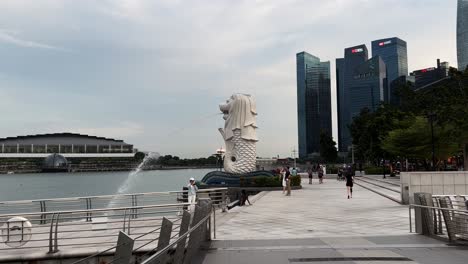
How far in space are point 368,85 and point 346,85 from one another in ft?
73.0

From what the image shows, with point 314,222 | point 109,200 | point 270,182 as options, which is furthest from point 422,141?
point 314,222

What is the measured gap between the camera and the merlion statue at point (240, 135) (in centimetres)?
4872

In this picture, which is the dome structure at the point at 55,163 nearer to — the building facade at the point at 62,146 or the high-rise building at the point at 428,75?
the building facade at the point at 62,146

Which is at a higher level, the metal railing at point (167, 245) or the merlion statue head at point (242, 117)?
the merlion statue head at point (242, 117)

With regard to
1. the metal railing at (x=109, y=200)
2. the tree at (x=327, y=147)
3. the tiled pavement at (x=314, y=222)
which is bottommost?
the tiled pavement at (x=314, y=222)

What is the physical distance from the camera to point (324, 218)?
50.0 feet

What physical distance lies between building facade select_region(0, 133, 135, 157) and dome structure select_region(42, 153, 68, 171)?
28.2 ft

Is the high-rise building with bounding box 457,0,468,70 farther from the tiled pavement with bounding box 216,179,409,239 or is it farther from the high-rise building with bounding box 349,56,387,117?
the tiled pavement with bounding box 216,179,409,239

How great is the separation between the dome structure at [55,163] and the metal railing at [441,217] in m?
156

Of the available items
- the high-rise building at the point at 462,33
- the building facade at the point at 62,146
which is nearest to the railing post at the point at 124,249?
the high-rise building at the point at 462,33

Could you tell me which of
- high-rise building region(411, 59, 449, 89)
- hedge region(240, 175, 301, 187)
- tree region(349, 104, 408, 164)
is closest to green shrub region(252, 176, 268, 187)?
hedge region(240, 175, 301, 187)

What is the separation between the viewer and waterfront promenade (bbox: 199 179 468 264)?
861 cm

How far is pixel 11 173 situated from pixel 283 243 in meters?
170

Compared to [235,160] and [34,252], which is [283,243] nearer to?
[34,252]
